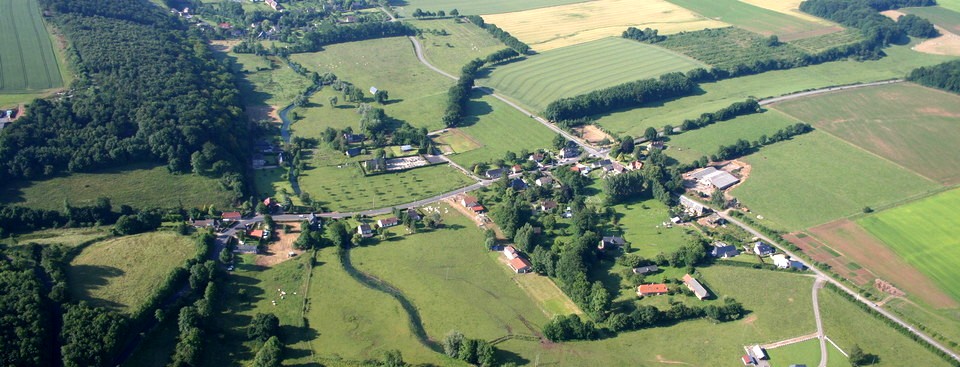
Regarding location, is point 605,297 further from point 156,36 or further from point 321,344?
point 156,36

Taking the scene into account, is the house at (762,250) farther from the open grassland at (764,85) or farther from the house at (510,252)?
the open grassland at (764,85)

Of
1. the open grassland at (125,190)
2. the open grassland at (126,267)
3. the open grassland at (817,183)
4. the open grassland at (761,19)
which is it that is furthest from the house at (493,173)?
the open grassland at (761,19)

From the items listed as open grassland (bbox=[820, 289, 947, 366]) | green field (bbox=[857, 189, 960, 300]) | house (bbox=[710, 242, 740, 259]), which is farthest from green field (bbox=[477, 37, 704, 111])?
open grassland (bbox=[820, 289, 947, 366])

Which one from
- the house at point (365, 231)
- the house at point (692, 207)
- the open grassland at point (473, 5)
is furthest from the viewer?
the open grassland at point (473, 5)

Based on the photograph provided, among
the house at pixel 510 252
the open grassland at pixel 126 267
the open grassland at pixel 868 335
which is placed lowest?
the open grassland at pixel 868 335

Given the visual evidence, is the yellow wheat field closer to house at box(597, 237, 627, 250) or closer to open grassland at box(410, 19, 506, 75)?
open grassland at box(410, 19, 506, 75)

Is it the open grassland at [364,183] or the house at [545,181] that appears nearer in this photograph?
the open grassland at [364,183]

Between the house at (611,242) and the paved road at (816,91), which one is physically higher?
the paved road at (816,91)
